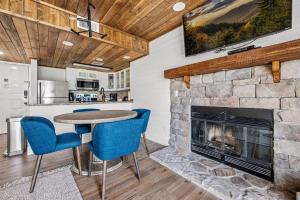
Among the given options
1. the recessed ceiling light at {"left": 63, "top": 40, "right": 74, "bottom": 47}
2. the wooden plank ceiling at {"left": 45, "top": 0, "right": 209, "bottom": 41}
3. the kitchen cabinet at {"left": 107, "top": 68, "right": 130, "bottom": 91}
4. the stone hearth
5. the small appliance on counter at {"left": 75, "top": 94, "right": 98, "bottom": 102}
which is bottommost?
the stone hearth

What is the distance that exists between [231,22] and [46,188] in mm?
2944

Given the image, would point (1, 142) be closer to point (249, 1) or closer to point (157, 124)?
point (157, 124)

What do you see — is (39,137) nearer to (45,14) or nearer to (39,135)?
(39,135)

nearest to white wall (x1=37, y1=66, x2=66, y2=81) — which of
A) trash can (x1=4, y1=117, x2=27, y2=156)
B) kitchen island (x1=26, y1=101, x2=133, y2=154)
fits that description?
kitchen island (x1=26, y1=101, x2=133, y2=154)

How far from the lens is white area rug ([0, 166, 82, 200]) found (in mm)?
1501

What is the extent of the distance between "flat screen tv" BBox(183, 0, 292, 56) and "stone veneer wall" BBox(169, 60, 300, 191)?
42 centimetres

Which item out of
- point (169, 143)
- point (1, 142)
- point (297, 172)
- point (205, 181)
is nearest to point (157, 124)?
point (169, 143)

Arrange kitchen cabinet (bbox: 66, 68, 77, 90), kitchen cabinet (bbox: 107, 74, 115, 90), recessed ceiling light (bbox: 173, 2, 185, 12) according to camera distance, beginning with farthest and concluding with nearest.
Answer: kitchen cabinet (bbox: 107, 74, 115, 90) → kitchen cabinet (bbox: 66, 68, 77, 90) → recessed ceiling light (bbox: 173, 2, 185, 12)

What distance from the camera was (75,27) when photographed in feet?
7.54

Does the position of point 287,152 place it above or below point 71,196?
above

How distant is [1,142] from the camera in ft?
10.9

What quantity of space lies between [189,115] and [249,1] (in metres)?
1.73

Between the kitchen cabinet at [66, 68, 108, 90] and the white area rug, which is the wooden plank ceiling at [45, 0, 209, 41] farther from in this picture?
the kitchen cabinet at [66, 68, 108, 90]

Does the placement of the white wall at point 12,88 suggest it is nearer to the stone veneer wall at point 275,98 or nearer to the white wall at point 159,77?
the white wall at point 159,77
